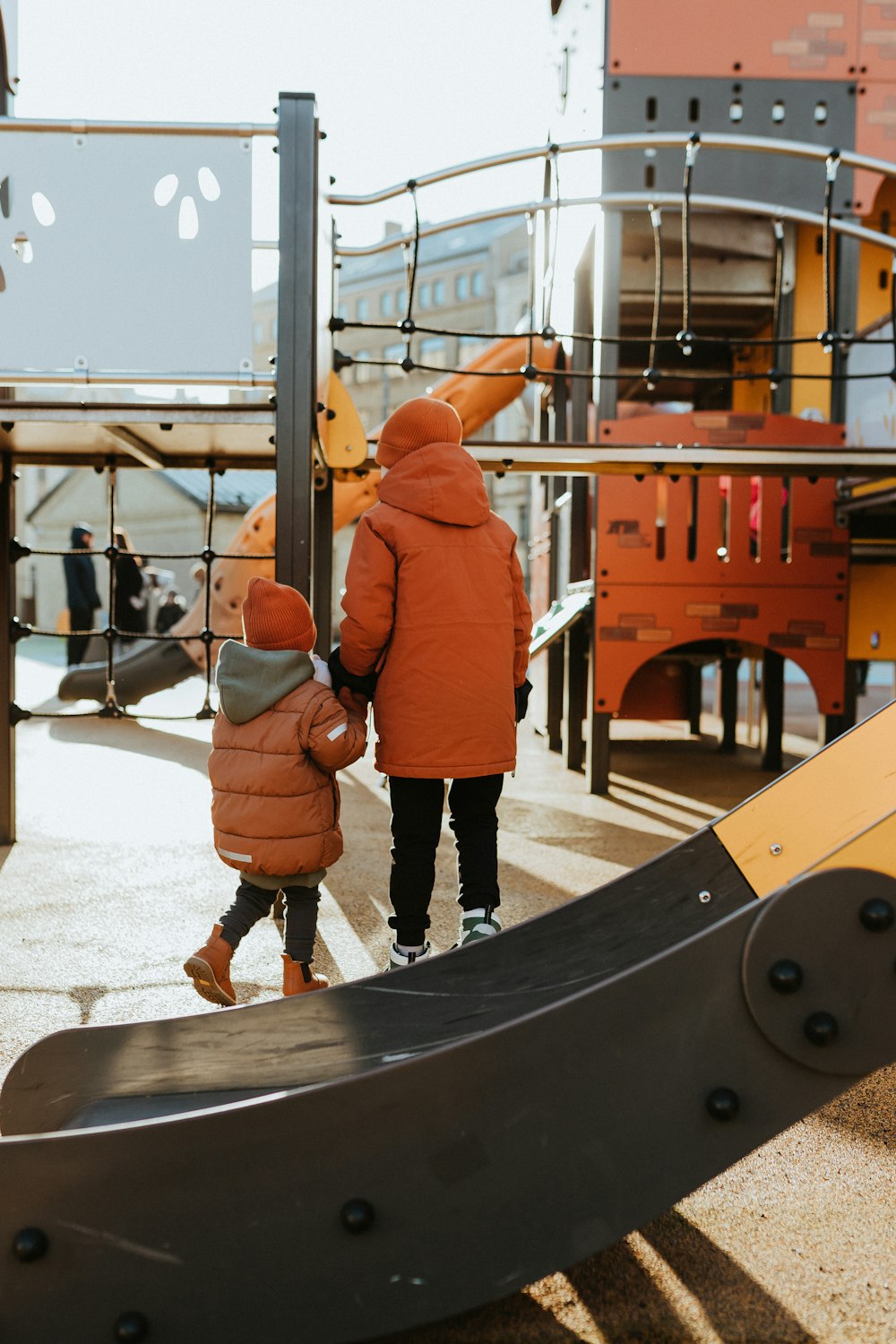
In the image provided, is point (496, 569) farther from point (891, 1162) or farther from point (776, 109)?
point (776, 109)

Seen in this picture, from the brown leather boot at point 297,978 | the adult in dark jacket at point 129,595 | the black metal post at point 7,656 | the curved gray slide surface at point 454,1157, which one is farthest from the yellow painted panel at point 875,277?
the curved gray slide surface at point 454,1157

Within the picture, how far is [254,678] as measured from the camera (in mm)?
2471

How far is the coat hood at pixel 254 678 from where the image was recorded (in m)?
2.46

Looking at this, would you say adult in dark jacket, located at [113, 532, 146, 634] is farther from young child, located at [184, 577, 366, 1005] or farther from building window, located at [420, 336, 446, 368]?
building window, located at [420, 336, 446, 368]

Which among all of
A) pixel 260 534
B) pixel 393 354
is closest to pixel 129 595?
pixel 260 534

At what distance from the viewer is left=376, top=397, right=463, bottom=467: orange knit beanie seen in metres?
2.52

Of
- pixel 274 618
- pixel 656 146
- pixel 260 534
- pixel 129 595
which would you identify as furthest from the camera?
pixel 129 595

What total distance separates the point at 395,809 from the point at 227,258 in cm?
164

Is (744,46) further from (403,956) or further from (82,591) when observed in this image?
(82,591)

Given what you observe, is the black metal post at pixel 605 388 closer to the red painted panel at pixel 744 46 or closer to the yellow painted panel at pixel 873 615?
the red painted panel at pixel 744 46

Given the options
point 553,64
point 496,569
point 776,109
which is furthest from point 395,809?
point 553,64

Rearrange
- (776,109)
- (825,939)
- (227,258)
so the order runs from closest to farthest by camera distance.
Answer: (825,939), (227,258), (776,109)

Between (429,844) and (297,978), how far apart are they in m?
0.45

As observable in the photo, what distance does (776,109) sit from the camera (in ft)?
19.5
